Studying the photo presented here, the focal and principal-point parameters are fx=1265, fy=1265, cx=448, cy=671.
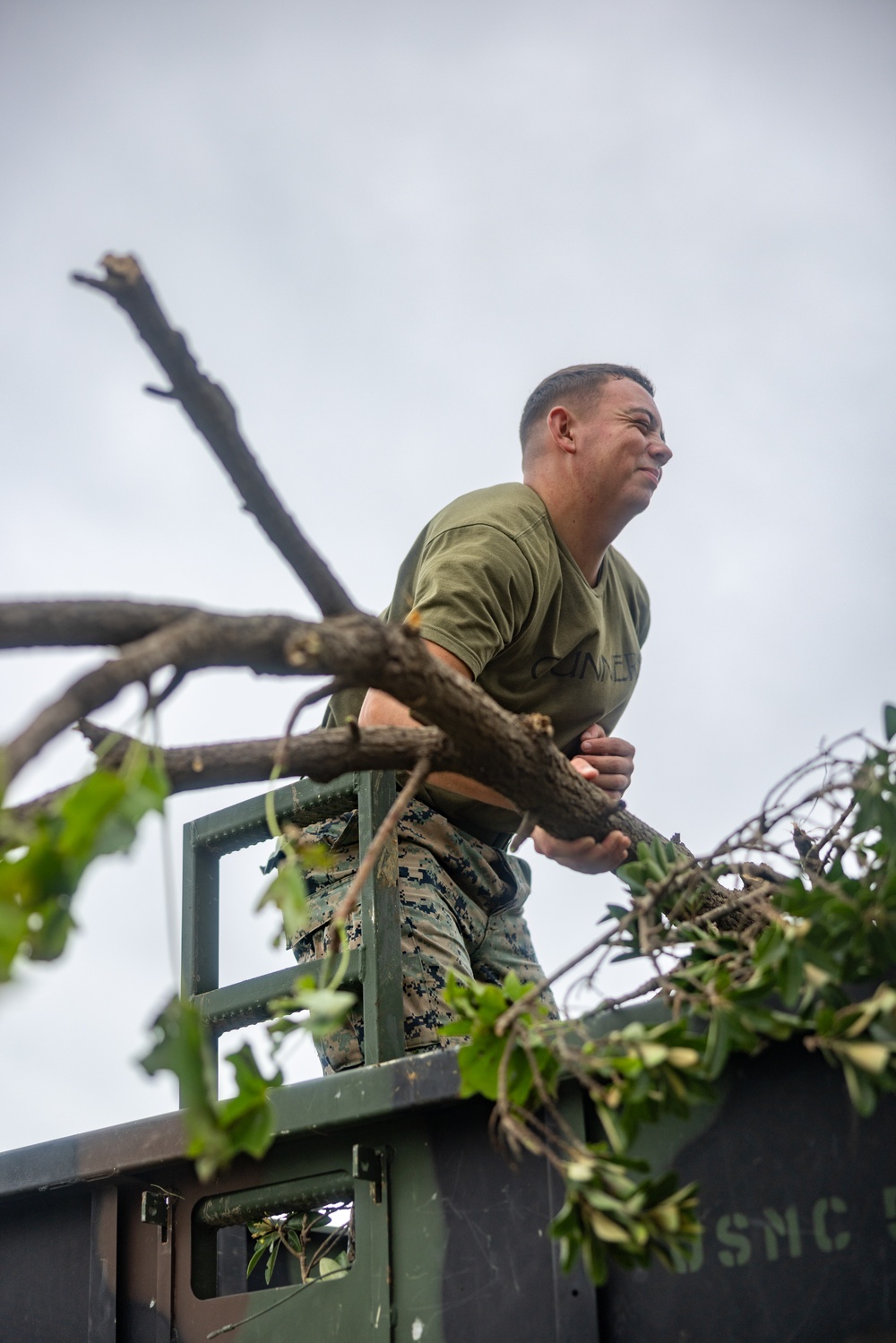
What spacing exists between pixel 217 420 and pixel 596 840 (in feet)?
3.67

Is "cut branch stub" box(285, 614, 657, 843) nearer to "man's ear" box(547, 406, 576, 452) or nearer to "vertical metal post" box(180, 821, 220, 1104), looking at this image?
"vertical metal post" box(180, 821, 220, 1104)

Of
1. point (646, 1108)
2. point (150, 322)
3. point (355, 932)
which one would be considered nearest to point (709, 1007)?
point (646, 1108)

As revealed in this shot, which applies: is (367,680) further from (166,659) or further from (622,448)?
(622,448)

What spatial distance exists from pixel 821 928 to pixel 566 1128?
0.32 metres

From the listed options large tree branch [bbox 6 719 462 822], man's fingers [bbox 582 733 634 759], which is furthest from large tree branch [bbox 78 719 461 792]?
man's fingers [bbox 582 733 634 759]

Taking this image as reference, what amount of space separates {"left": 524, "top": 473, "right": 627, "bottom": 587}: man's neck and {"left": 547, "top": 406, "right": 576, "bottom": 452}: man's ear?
6.6 inches

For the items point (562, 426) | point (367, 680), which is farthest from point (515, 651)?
point (367, 680)

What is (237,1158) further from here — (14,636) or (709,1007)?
(14,636)

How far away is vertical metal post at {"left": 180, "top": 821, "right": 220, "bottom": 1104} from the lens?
2.38 meters

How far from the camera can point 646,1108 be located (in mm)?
1188

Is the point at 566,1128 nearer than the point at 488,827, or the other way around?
the point at 566,1128

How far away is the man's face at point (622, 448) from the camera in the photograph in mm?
3123

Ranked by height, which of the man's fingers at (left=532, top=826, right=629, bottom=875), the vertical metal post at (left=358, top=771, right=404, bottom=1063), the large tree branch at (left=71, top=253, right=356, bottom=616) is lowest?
the vertical metal post at (left=358, top=771, right=404, bottom=1063)

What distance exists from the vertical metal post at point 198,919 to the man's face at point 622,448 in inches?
51.4
